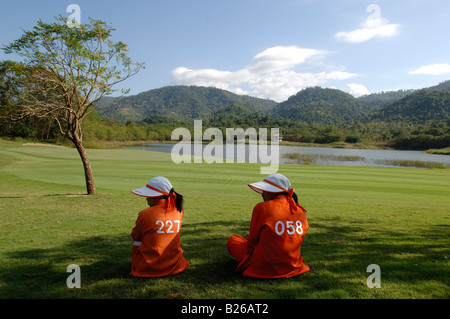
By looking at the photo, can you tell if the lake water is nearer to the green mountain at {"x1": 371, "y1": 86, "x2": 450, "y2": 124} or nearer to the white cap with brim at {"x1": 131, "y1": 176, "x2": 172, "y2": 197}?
the white cap with brim at {"x1": 131, "y1": 176, "x2": 172, "y2": 197}

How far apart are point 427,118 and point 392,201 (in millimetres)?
187515

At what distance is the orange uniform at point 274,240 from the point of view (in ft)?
13.4

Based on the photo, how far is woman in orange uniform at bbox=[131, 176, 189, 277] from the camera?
418 cm

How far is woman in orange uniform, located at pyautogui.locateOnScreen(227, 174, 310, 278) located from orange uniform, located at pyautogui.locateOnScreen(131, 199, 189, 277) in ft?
3.71

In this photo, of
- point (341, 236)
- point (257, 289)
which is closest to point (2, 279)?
point (257, 289)

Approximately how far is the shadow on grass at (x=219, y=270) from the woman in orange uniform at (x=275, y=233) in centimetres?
18

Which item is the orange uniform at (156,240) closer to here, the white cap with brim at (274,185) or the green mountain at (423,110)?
the white cap with brim at (274,185)

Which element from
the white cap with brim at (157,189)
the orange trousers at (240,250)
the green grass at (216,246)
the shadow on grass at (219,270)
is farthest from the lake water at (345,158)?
the white cap with brim at (157,189)

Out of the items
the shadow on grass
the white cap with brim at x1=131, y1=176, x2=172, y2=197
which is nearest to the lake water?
the shadow on grass

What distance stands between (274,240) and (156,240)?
1716mm

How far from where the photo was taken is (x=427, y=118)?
163375mm
